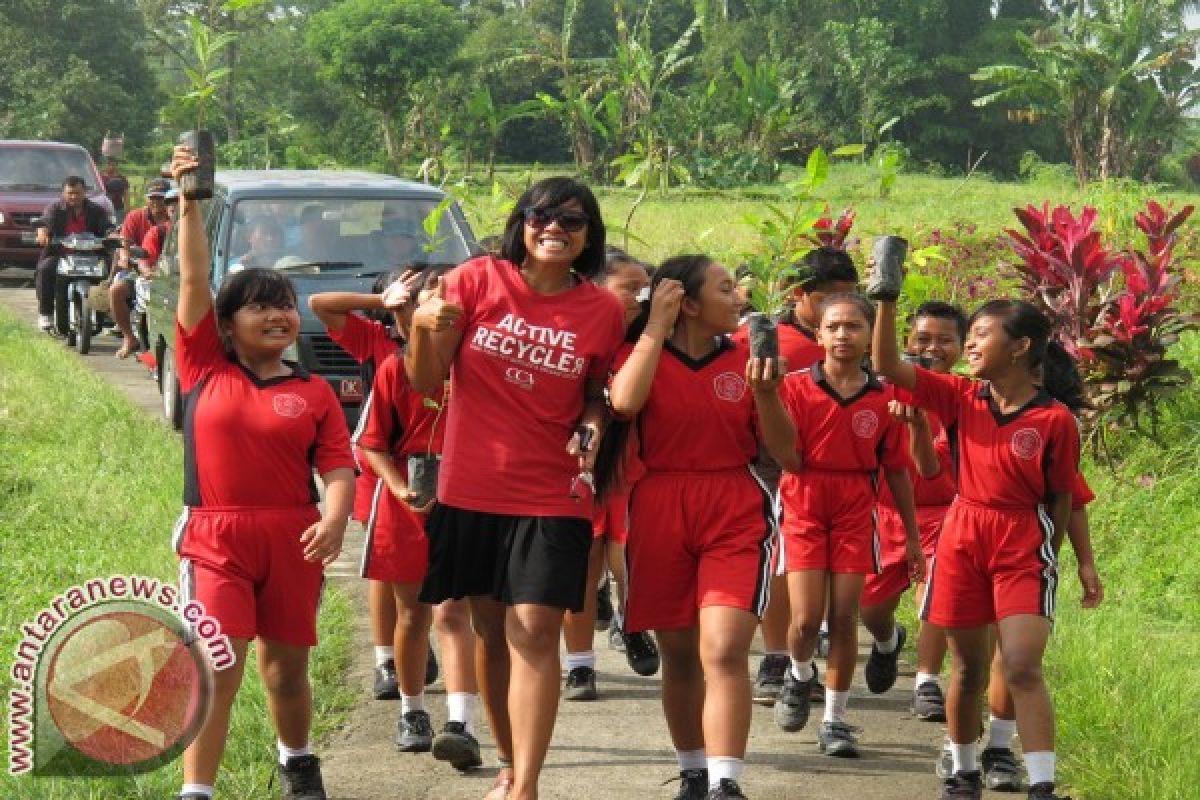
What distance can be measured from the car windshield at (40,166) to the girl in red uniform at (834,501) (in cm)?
1862

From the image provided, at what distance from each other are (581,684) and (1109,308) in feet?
15.1

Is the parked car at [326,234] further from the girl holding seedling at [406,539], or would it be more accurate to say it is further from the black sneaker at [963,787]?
the black sneaker at [963,787]

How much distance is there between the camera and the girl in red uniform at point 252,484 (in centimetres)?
524

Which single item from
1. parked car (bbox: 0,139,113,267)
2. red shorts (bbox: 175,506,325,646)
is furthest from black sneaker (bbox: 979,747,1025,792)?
parked car (bbox: 0,139,113,267)

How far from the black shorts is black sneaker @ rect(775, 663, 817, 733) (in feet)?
5.23

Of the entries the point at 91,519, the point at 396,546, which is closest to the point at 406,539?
the point at 396,546

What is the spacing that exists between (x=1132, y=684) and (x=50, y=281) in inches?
594

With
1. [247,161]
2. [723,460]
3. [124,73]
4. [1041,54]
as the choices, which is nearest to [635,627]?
[723,460]

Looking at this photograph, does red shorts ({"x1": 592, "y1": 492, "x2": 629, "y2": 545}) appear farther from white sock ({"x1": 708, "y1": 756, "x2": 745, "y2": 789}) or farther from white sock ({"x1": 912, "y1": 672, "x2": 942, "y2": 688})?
white sock ({"x1": 708, "y1": 756, "x2": 745, "y2": 789})

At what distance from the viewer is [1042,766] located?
5562 millimetres

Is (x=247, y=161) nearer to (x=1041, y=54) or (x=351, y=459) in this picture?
(x=1041, y=54)

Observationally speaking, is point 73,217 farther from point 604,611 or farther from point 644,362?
point 644,362

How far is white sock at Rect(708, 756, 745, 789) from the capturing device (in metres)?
5.23

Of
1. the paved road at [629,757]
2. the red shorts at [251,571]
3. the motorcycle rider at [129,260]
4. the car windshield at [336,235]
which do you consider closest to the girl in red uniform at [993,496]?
the paved road at [629,757]
